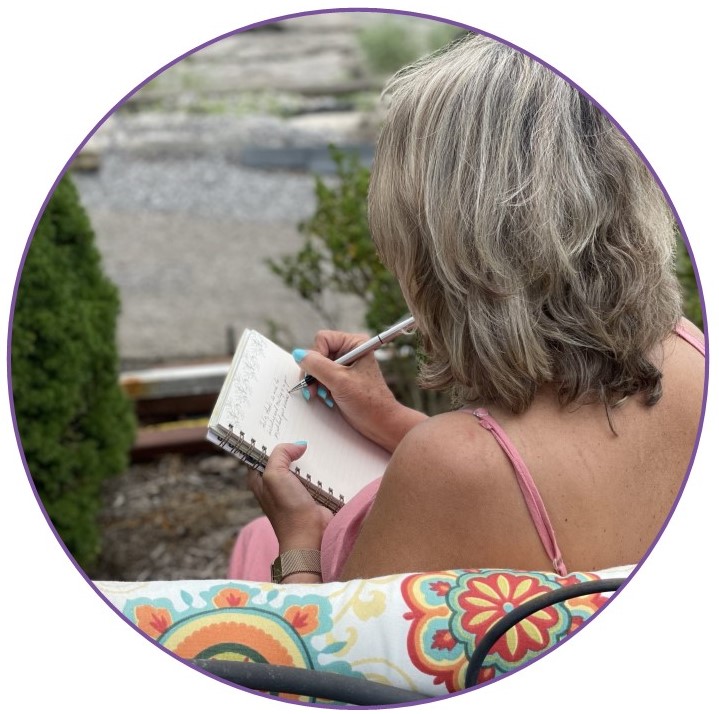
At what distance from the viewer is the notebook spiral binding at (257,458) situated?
162 centimetres

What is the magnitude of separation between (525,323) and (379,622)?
0.46 m

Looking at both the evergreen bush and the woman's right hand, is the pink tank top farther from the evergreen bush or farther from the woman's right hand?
the evergreen bush

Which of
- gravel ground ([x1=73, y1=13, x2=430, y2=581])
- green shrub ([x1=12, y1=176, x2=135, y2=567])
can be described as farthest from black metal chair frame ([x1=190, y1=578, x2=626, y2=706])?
gravel ground ([x1=73, y1=13, x2=430, y2=581])

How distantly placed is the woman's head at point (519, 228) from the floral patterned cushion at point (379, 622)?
269mm

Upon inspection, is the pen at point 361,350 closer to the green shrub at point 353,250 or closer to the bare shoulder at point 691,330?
the bare shoulder at point 691,330

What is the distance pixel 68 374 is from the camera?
7.80 feet

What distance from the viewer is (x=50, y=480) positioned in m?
2.43

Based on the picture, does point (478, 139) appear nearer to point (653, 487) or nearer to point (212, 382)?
point (653, 487)

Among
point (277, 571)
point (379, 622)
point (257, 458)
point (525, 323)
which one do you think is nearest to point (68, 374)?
point (257, 458)

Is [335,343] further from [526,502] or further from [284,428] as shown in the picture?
[526,502]

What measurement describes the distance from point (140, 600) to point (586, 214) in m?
0.87

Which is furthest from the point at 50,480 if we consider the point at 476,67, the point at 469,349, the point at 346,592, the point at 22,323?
the point at 476,67

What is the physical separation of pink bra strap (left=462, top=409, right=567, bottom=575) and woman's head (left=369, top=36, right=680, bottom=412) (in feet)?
0.18

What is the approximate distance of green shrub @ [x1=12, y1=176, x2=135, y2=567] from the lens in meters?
2.32
